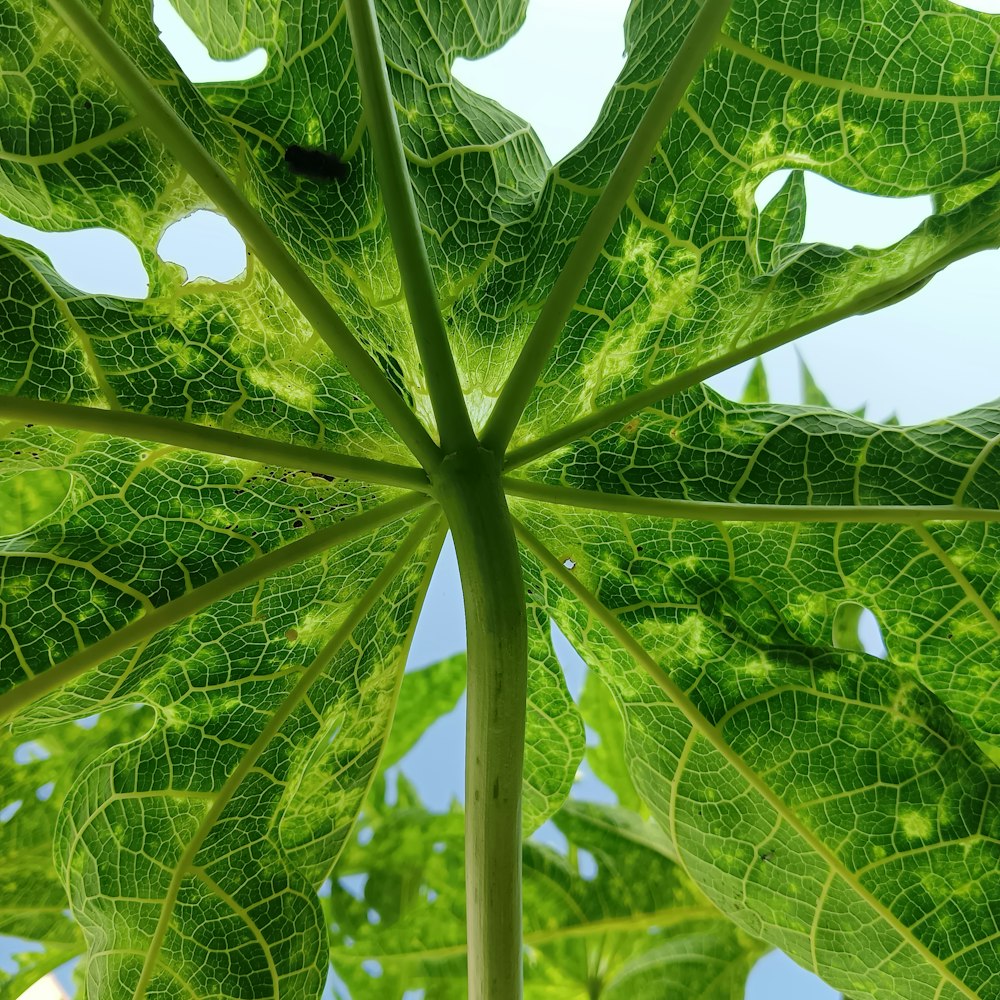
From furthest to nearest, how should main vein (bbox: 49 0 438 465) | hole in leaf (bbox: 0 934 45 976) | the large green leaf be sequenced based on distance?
hole in leaf (bbox: 0 934 45 976), the large green leaf, main vein (bbox: 49 0 438 465)

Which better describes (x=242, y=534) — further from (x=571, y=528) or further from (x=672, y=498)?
(x=672, y=498)

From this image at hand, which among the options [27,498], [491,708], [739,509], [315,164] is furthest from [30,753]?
[739,509]

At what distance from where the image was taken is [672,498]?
43.2 inches

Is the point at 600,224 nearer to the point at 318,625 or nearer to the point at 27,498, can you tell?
the point at 318,625

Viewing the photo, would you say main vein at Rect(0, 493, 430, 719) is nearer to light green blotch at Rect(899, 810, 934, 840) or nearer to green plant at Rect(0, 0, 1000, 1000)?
green plant at Rect(0, 0, 1000, 1000)

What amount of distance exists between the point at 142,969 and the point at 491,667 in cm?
62

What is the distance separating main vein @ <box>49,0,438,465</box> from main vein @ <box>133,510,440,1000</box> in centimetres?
19

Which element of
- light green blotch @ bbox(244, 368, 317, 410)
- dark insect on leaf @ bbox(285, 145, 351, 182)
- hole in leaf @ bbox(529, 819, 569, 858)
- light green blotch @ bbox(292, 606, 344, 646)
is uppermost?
dark insect on leaf @ bbox(285, 145, 351, 182)

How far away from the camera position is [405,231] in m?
0.96

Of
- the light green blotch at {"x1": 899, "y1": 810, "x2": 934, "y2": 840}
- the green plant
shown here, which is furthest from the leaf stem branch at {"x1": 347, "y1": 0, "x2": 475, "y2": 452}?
the light green blotch at {"x1": 899, "y1": 810, "x2": 934, "y2": 840}

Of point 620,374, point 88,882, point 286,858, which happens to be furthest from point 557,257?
point 88,882

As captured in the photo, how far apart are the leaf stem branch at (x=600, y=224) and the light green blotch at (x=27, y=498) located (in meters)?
0.77

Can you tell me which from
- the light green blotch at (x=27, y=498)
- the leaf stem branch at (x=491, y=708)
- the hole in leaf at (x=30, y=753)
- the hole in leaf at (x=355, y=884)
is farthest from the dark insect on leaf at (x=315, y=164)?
the hole in leaf at (x=355, y=884)

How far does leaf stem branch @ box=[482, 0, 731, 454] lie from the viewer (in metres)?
0.91
